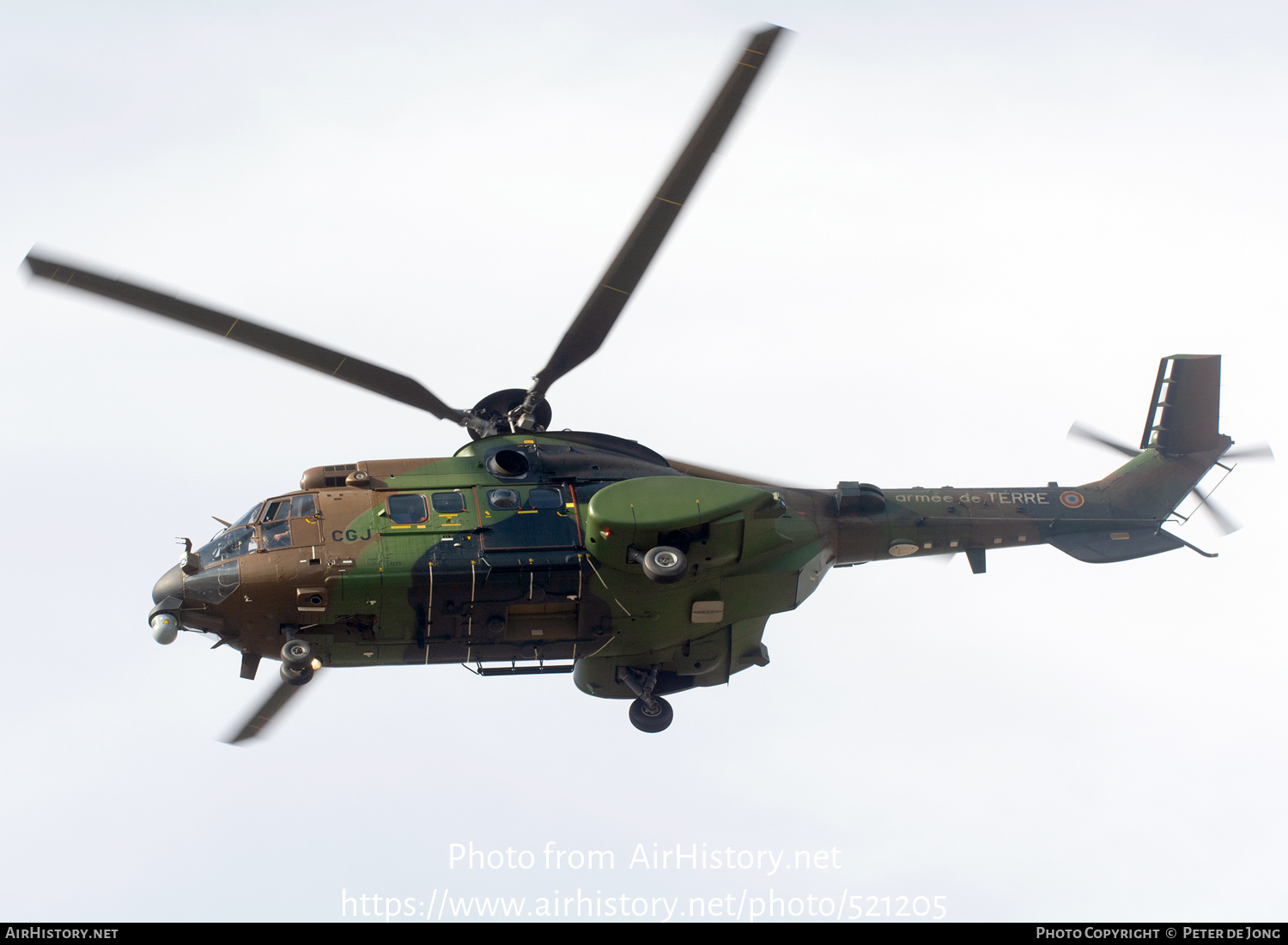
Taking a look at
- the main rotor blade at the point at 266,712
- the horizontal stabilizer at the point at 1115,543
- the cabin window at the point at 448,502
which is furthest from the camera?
the horizontal stabilizer at the point at 1115,543

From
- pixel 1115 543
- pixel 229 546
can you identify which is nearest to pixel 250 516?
pixel 229 546

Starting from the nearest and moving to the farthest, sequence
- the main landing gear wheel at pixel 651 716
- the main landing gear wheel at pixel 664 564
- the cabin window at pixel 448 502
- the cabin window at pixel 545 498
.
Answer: the main landing gear wheel at pixel 664 564
the cabin window at pixel 448 502
the cabin window at pixel 545 498
the main landing gear wheel at pixel 651 716

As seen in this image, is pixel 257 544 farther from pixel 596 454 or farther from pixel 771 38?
pixel 771 38

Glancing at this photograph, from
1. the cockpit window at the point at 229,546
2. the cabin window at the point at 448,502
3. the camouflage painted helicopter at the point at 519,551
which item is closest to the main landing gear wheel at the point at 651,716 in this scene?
the camouflage painted helicopter at the point at 519,551

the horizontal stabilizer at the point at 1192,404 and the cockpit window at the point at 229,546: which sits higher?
the horizontal stabilizer at the point at 1192,404

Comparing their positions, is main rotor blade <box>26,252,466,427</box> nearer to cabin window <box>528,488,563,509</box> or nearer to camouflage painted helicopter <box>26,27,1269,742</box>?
camouflage painted helicopter <box>26,27,1269,742</box>

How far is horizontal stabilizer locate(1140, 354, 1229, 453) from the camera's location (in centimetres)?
3042

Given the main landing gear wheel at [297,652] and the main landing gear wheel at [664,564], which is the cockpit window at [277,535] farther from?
the main landing gear wheel at [664,564]

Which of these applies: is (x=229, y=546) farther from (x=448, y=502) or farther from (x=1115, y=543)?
(x=1115, y=543)

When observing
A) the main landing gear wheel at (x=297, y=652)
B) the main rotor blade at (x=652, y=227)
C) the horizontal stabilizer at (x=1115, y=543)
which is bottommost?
the main landing gear wheel at (x=297, y=652)

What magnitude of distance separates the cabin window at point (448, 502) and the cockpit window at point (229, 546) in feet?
9.69

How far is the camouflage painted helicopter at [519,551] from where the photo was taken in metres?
23.6

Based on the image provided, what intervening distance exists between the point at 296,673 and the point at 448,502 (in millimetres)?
3644

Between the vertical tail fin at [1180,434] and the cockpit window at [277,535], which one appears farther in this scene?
the vertical tail fin at [1180,434]
